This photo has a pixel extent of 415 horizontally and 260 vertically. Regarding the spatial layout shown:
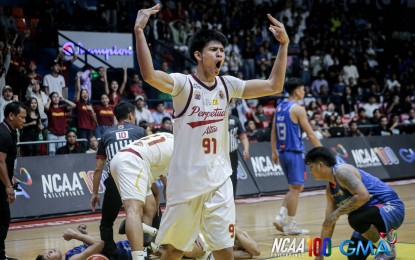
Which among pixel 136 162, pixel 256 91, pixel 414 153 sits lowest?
pixel 414 153

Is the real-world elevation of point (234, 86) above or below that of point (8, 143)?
above

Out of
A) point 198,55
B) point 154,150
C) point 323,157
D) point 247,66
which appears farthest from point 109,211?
point 247,66

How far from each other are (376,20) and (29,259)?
24.1m

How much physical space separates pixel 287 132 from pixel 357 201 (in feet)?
12.9

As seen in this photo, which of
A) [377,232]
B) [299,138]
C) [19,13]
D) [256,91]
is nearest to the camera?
[256,91]

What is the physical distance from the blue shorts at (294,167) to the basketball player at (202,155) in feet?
16.2

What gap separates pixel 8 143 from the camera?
878cm

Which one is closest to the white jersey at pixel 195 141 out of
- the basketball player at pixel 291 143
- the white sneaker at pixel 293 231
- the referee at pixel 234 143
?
the white sneaker at pixel 293 231

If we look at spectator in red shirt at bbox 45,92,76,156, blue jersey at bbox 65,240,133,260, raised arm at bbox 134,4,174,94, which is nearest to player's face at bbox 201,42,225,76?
raised arm at bbox 134,4,174,94

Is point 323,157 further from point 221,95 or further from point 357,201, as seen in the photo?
point 221,95

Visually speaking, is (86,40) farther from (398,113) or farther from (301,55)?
(398,113)

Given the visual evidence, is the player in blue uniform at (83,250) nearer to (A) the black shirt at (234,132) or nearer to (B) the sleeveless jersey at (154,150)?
(B) the sleeveless jersey at (154,150)

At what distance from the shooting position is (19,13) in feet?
66.2

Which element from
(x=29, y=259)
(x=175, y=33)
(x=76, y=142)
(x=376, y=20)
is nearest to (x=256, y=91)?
(x=29, y=259)
